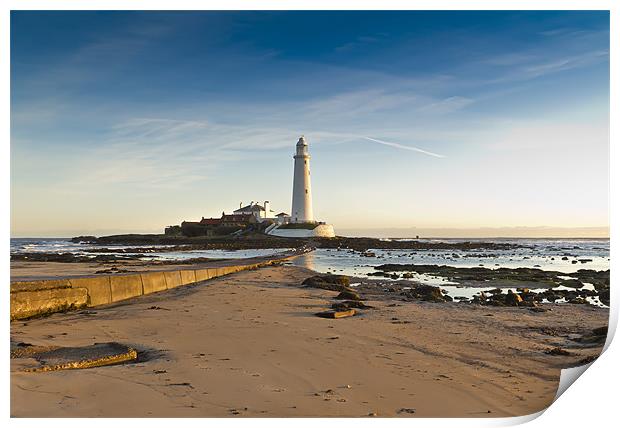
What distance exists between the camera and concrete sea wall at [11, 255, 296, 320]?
5.08 meters

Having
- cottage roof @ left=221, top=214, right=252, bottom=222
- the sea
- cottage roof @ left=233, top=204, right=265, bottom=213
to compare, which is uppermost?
cottage roof @ left=233, top=204, right=265, bottom=213

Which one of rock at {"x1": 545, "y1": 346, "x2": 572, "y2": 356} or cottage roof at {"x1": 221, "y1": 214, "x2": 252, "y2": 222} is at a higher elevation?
cottage roof at {"x1": 221, "y1": 214, "x2": 252, "y2": 222}

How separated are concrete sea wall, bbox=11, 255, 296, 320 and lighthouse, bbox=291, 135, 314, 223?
123ft

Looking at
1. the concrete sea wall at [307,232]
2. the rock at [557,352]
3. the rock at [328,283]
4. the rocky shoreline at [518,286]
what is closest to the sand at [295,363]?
the rock at [557,352]

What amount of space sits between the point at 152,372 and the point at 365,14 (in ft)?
9.59

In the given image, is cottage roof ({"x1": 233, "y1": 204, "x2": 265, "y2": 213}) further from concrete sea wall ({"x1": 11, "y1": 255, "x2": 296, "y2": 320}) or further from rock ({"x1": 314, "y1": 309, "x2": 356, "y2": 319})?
rock ({"x1": 314, "y1": 309, "x2": 356, "y2": 319})

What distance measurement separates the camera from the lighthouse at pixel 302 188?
46.1 metres

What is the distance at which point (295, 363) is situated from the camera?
3.67 meters

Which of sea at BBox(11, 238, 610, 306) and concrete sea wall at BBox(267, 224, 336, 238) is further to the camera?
concrete sea wall at BBox(267, 224, 336, 238)

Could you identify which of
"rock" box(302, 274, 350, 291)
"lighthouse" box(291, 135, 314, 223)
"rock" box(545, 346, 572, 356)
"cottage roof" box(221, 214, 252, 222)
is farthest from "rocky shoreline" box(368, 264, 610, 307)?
"cottage roof" box(221, 214, 252, 222)

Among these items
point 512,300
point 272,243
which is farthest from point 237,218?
point 512,300

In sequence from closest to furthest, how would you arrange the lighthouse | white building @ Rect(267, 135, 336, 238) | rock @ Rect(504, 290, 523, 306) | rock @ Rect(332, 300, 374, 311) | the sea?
rock @ Rect(332, 300, 374, 311) → rock @ Rect(504, 290, 523, 306) → the sea → white building @ Rect(267, 135, 336, 238) → the lighthouse

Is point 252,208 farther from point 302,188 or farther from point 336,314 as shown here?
point 336,314

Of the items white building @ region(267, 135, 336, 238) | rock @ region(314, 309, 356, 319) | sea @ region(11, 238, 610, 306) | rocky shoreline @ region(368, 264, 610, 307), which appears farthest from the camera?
white building @ region(267, 135, 336, 238)
